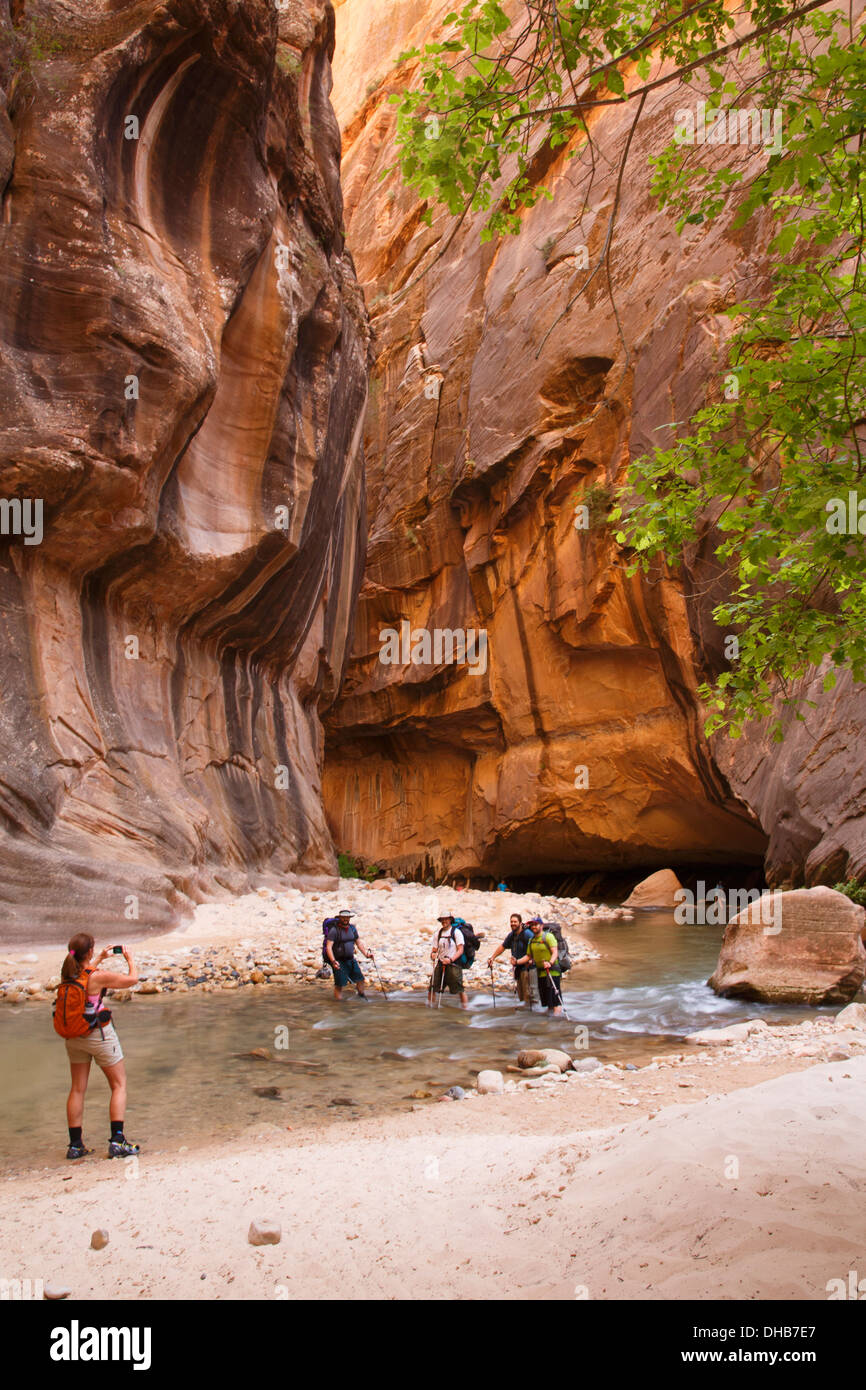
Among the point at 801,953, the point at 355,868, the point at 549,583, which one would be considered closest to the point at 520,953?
the point at 801,953

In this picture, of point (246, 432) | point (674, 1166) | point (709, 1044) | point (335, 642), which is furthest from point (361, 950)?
point (335, 642)

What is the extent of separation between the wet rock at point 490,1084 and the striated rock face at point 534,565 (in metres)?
19.3

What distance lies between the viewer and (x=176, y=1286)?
11.7ft

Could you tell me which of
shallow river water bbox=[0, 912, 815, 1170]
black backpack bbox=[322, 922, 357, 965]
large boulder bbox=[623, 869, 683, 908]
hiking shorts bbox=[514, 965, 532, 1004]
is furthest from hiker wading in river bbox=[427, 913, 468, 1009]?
large boulder bbox=[623, 869, 683, 908]

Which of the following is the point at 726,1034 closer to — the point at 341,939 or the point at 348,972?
→ the point at 348,972

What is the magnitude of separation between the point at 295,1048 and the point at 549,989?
3518mm

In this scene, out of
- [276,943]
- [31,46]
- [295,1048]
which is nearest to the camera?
[295,1048]

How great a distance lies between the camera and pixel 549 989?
10.9m

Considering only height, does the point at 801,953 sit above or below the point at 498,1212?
below

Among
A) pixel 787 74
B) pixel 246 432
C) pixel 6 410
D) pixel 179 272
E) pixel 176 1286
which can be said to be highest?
pixel 179 272

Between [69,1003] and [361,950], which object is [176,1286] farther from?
[361,950]

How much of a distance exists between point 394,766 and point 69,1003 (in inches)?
1272
